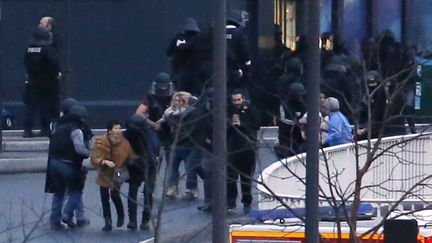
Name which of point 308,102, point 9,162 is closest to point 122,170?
point 9,162

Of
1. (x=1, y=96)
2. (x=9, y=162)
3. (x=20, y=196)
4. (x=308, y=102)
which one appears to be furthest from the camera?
(x=1, y=96)

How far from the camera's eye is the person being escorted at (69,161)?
14891 mm

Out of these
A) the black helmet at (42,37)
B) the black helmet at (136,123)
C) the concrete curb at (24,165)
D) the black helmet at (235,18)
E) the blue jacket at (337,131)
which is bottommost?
the concrete curb at (24,165)

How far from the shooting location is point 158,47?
2175 centimetres

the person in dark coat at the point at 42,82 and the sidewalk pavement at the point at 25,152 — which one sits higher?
the person in dark coat at the point at 42,82

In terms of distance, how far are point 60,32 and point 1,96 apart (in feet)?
4.33

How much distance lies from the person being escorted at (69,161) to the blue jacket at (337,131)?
2787 mm

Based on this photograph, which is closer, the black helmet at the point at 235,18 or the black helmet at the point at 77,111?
the black helmet at the point at 77,111

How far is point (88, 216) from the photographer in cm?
1565

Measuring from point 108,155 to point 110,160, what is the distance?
66 millimetres

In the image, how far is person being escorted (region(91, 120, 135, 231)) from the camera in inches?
579

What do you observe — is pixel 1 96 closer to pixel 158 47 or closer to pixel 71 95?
pixel 71 95

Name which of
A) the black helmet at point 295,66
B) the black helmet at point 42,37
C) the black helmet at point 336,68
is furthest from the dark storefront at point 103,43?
the black helmet at point 336,68

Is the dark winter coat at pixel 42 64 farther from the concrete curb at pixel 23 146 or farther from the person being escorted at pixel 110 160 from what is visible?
the person being escorted at pixel 110 160
